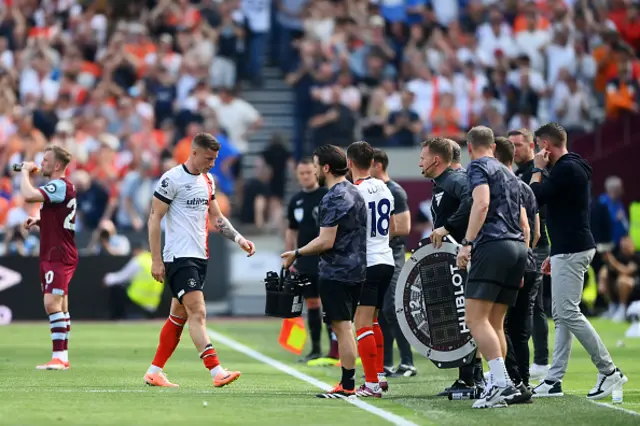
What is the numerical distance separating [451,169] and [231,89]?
1710 centimetres

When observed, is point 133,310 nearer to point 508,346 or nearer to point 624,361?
point 624,361

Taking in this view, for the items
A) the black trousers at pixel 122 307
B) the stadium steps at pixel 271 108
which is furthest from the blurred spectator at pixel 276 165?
the black trousers at pixel 122 307

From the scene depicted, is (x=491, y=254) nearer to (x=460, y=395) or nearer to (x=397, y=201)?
(x=460, y=395)

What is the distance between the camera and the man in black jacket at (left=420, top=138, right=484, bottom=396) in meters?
12.0

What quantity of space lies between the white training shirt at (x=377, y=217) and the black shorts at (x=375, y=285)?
5 centimetres

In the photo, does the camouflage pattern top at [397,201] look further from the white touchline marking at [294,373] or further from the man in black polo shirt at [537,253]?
the white touchline marking at [294,373]

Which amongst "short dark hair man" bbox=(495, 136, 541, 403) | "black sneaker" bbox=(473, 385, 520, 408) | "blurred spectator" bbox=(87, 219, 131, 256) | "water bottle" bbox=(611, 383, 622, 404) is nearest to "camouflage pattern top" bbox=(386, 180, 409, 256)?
"short dark hair man" bbox=(495, 136, 541, 403)

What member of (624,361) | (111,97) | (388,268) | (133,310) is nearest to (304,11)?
(111,97)

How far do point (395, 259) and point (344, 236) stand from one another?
3027 millimetres

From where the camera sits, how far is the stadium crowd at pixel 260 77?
27.3 meters

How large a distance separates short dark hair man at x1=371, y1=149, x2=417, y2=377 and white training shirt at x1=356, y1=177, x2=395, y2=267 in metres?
1.50

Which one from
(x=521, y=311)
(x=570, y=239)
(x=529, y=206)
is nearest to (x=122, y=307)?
(x=521, y=311)

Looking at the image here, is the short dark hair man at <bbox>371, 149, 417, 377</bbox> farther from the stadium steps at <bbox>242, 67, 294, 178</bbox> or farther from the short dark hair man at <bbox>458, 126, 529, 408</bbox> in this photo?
the stadium steps at <bbox>242, 67, 294, 178</bbox>

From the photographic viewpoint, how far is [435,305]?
12805mm
